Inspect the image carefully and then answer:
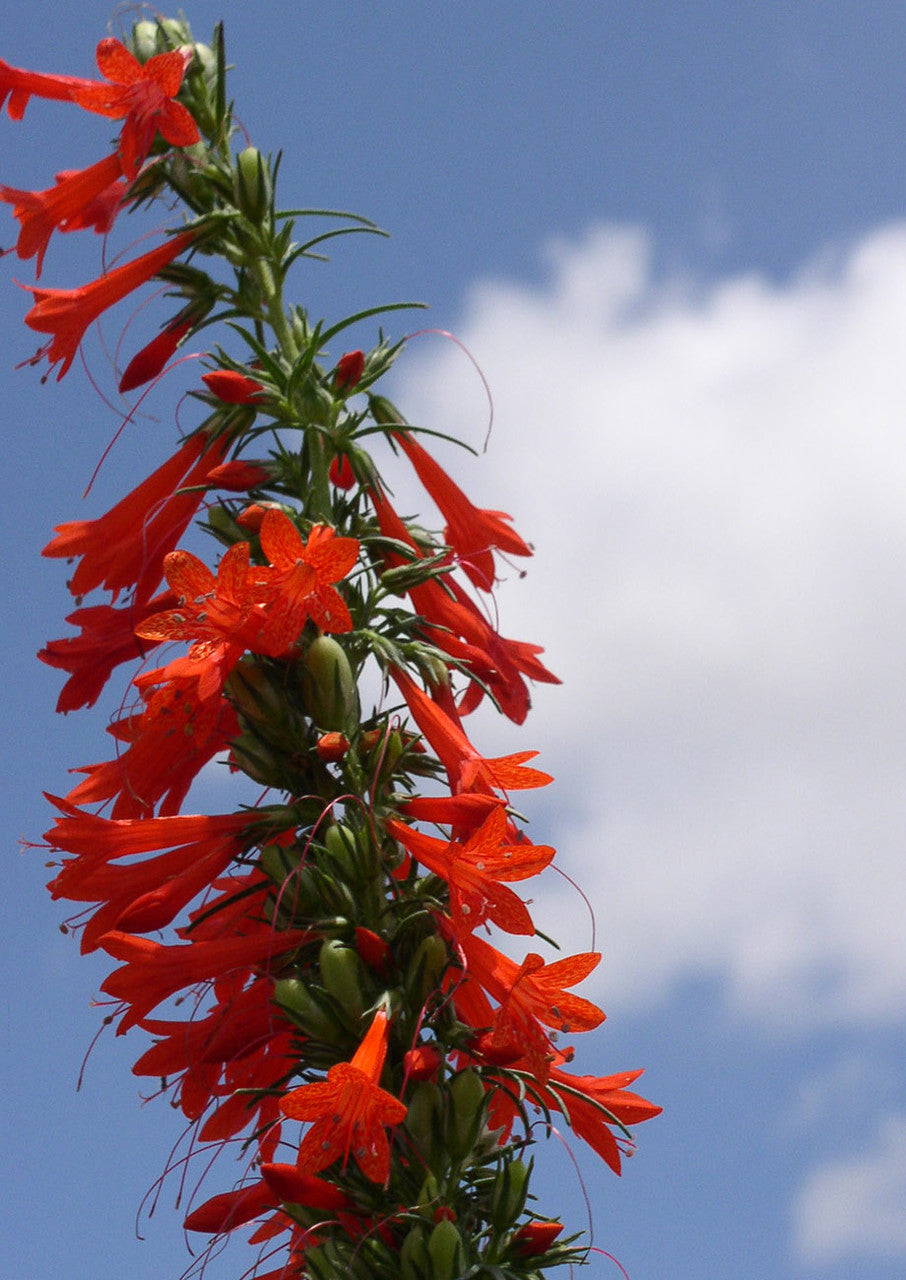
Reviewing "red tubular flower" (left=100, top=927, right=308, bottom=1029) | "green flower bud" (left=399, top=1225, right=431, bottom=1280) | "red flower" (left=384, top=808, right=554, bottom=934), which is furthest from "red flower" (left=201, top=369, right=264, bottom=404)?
"green flower bud" (left=399, top=1225, right=431, bottom=1280)

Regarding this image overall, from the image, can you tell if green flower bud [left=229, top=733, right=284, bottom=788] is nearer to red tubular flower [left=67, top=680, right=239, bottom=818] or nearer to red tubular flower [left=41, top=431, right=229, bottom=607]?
red tubular flower [left=67, top=680, right=239, bottom=818]

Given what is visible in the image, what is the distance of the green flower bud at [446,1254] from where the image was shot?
4.18 m

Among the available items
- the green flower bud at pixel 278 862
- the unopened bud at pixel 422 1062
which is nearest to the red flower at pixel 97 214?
the green flower bud at pixel 278 862

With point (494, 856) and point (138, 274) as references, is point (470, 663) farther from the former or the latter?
point (138, 274)

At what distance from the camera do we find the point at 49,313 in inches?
236

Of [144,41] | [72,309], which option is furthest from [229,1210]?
[144,41]

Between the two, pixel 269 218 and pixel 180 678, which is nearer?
pixel 180 678

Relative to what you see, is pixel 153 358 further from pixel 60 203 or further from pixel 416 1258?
pixel 416 1258

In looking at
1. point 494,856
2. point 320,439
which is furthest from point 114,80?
point 494,856

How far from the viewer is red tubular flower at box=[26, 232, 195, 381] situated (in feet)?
19.6

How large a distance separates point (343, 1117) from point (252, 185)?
361 cm

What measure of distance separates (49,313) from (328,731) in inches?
96.3

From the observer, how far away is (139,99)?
5.45 m

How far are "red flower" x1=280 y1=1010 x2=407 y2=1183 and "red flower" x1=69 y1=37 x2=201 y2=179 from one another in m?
3.55
